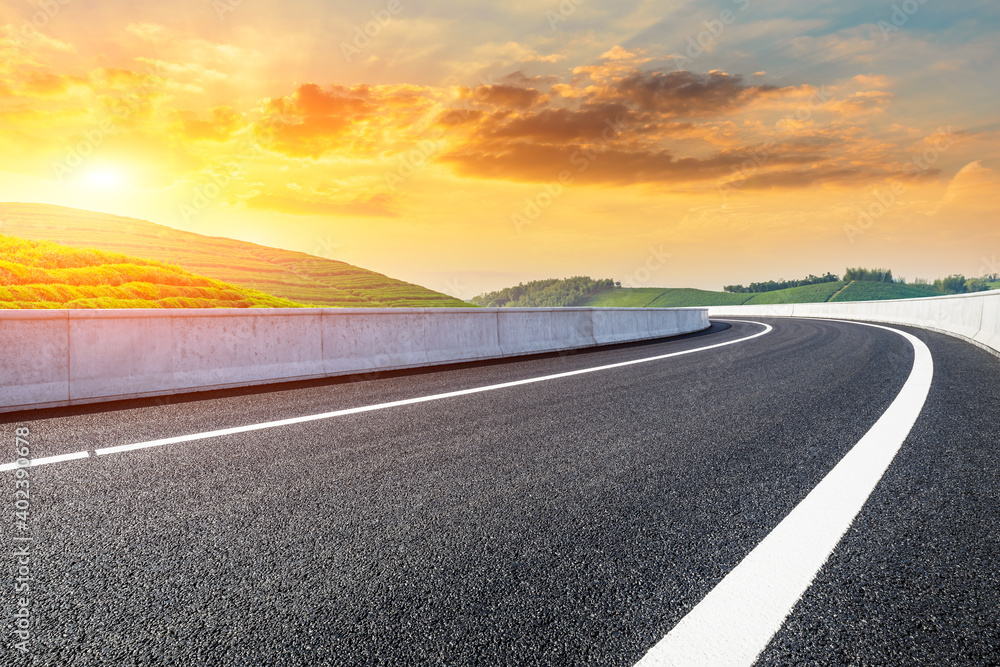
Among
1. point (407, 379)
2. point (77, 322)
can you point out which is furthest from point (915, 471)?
point (77, 322)

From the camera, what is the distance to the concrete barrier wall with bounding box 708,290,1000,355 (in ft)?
49.2

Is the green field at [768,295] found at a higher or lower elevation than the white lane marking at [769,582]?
higher

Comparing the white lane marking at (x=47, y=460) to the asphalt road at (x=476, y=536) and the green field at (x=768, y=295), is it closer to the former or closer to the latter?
the asphalt road at (x=476, y=536)

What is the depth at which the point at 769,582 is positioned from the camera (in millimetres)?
2461

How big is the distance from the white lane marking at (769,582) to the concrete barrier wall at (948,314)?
12104 mm

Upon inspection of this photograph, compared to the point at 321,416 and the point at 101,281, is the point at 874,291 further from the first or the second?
the point at 321,416

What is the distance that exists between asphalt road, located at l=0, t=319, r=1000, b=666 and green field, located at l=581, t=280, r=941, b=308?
159 m

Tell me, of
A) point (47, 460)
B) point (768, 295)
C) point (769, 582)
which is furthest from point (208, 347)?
point (768, 295)

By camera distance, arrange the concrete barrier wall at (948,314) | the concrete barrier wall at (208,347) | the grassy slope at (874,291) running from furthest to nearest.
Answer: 1. the grassy slope at (874,291)
2. the concrete barrier wall at (948,314)
3. the concrete barrier wall at (208,347)

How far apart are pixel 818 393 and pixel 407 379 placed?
5.47 m

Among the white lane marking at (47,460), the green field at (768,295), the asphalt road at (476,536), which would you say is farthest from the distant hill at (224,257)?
the asphalt road at (476,536)

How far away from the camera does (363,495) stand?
3.59 meters

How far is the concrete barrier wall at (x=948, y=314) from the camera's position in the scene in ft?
49.2

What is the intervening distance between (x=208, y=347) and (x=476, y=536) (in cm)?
652
